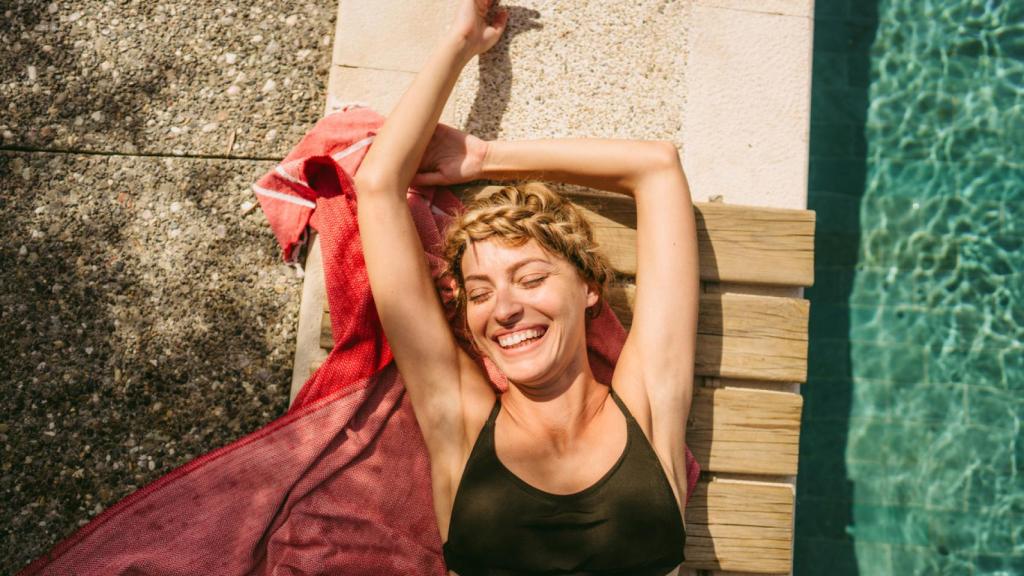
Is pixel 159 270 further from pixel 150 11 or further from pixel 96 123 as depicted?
pixel 150 11

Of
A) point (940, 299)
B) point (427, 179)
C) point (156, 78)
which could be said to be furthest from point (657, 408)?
point (156, 78)

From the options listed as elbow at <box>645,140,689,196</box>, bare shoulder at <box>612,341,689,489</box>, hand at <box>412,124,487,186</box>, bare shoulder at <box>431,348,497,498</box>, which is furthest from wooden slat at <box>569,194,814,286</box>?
bare shoulder at <box>431,348,497,498</box>

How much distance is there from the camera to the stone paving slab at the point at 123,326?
2.89 m

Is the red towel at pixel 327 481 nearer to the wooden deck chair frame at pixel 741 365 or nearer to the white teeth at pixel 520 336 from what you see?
the wooden deck chair frame at pixel 741 365

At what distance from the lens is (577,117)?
10.1 feet

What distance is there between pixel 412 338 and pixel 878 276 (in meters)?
2.86

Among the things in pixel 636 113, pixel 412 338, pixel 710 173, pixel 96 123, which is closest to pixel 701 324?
pixel 710 173

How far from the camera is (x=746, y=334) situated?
111 inches

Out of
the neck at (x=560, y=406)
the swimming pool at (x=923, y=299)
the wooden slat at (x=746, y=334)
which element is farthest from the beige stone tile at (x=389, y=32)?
the swimming pool at (x=923, y=299)

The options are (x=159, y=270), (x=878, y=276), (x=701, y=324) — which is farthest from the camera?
(x=878, y=276)

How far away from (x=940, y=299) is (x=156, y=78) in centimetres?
413

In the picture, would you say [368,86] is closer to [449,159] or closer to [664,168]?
[449,159]

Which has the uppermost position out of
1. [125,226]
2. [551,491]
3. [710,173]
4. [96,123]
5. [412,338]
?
[96,123]

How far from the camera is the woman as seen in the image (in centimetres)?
222
